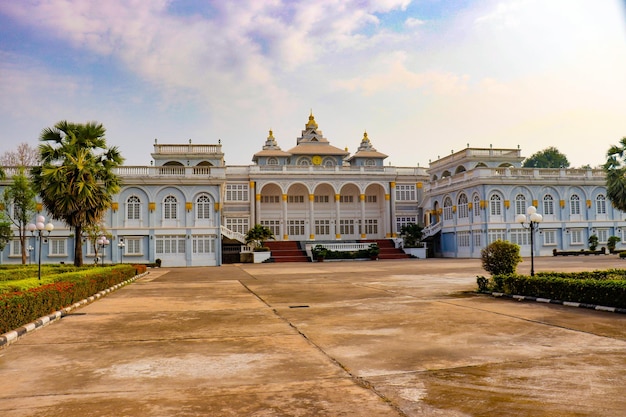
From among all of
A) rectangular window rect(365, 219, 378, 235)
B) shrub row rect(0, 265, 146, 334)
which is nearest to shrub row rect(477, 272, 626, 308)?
shrub row rect(0, 265, 146, 334)

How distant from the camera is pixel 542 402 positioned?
17.1 ft

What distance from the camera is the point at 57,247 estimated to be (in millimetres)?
40750

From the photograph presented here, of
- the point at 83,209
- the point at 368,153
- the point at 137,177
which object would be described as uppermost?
the point at 368,153

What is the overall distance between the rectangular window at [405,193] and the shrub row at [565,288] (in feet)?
132

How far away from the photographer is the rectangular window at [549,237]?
46094 mm

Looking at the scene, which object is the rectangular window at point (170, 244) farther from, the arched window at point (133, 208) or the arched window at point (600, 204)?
the arched window at point (600, 204)

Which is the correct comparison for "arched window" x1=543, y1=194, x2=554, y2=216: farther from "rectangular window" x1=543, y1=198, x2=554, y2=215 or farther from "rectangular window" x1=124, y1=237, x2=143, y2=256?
"rectangular window" x1=124, y1=237, x2=143, y2=256

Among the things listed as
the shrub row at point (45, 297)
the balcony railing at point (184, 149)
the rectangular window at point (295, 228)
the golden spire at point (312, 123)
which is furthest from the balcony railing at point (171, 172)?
the shrub row at point (45, 297)

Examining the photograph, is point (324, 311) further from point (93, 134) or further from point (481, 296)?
point (93, 134)

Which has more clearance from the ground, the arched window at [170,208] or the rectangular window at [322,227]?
the arched window at [170,208]

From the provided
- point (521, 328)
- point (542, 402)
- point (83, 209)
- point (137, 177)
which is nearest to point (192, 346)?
point (542, 402)

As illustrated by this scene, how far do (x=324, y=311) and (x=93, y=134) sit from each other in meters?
17.9

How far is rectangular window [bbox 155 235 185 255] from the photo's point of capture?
41.8 meters

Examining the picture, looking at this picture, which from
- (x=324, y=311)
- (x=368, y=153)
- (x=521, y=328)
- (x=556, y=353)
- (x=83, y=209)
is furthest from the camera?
(x=368, y=153)
